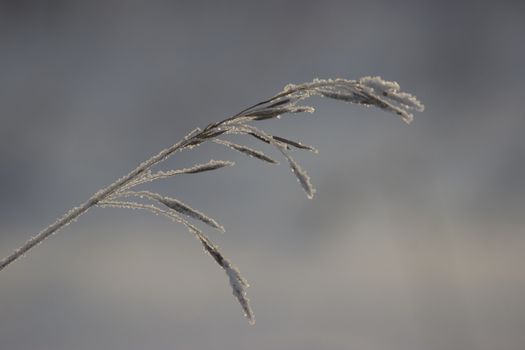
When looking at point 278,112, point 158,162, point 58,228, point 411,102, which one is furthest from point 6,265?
point 411,102

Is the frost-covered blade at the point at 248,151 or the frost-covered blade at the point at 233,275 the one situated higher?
the frost-covered blade at the point at 248,151

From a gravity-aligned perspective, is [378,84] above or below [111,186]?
above

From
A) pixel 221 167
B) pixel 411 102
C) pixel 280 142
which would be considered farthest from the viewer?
pixel 221 167

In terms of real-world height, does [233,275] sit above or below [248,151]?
below

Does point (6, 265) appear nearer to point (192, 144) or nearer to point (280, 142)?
point (192, 144)

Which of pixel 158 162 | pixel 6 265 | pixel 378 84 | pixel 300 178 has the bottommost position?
pixel 6 265

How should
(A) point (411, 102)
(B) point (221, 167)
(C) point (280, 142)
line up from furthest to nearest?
(B) point (221, 167) → (C) point (280, 142) → (A) point (411, 102)

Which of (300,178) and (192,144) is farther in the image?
(192,144)

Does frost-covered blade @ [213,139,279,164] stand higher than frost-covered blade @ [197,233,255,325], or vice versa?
frost-covered blade @ [213,139,279,164]
